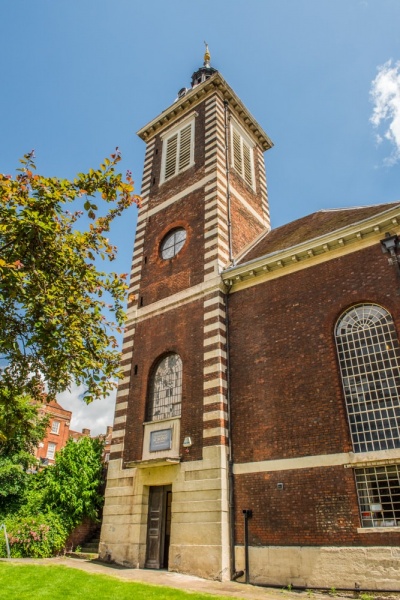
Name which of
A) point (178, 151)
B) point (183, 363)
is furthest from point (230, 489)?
point (178, 151)

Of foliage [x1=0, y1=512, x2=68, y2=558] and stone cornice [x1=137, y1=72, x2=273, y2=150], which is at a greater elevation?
stone cornice [x1=137, y1=72, x2=273, y2=150]

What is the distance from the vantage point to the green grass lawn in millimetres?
9609

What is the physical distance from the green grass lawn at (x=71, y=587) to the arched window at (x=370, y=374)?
5825 mm

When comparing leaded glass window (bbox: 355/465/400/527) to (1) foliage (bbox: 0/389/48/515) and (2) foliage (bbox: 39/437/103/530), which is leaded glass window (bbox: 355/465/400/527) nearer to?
(2) foliage (bbox: 39/437/103/530)

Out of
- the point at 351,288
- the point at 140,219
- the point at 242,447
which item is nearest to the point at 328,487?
the point at 242,447

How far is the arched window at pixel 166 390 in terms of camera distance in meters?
16.3

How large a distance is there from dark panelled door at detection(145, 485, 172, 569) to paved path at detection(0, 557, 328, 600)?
0.62m

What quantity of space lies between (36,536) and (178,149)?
1976 cm

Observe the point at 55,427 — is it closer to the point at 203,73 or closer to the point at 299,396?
the point at 203,73

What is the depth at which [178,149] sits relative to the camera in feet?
79.7

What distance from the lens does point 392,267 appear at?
13258 millimetres

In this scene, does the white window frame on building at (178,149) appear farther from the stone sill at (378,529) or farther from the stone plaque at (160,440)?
the stone sill at (378,529)

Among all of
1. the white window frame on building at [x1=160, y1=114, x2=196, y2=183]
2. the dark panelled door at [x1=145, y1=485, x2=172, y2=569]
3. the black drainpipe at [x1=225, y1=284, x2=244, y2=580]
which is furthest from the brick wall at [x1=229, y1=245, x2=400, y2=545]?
the white window frame on building at [x1=160, y1=114, x2=196, y2=183]

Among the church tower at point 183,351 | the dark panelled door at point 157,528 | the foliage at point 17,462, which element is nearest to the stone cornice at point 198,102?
the church tower at point 183,351
